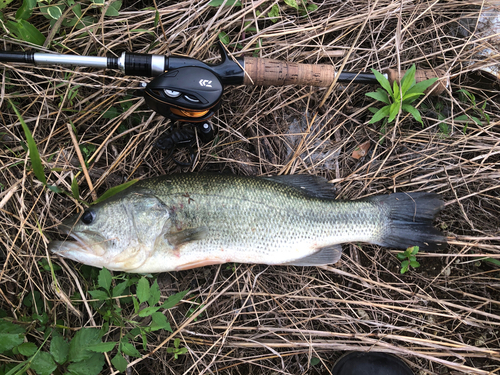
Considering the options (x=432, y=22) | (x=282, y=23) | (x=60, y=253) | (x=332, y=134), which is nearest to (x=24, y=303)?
(x=60, y=253)

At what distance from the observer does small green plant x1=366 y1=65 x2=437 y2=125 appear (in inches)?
111

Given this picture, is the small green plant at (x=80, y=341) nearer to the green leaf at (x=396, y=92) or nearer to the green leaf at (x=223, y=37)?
the green leaf at (x=223, y=37)

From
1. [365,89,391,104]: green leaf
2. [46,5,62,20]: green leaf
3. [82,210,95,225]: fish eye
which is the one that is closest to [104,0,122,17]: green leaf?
[46,5,62,20]: green leaf

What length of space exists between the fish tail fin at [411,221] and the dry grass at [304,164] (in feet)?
0.83

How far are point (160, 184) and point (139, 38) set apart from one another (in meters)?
1.49

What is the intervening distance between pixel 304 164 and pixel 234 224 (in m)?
1.01

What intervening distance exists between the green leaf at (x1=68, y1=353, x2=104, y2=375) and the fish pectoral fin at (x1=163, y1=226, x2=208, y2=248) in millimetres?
963

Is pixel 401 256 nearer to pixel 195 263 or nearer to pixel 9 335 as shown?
pixel 195 263

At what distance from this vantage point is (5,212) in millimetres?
2555

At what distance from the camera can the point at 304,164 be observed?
3119 millimetres

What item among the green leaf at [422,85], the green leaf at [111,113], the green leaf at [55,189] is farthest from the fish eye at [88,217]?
the green leaf at [422,85]

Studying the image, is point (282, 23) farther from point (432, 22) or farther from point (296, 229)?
point (296, 229)

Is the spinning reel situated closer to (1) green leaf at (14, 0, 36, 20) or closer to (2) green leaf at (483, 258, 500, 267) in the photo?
(1) green leaf at (14, 0, 36, 20)

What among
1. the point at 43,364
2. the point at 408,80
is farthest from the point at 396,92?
the point at 43,364
